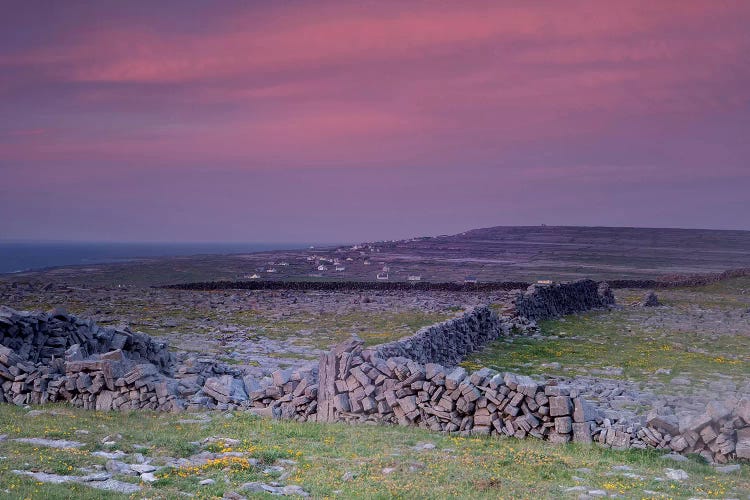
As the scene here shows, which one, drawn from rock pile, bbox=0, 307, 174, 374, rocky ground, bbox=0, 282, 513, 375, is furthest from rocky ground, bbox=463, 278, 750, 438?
rock pile, bbox=0, 307, 174, 374

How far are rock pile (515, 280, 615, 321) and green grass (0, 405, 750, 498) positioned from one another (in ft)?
102

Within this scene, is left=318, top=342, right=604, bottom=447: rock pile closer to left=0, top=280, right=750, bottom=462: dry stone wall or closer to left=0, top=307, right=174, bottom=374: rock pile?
left=0, top=280, right=750, bottom=462: dry stone wall

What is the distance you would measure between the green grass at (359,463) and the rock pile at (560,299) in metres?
31.2

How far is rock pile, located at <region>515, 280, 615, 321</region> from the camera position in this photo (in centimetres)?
4881

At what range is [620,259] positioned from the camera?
140250mm

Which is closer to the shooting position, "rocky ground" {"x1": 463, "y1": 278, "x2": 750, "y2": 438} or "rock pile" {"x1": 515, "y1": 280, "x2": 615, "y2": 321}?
"rocky ground" {"x1": 463, "y1": 278, "x2": 750, "y2": 438}

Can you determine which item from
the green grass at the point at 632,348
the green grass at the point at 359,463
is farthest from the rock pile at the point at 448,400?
the green grass at the point at 632,348

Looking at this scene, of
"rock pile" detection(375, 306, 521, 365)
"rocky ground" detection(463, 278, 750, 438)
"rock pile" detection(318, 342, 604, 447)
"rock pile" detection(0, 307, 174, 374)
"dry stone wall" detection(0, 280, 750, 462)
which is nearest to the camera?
"dry stone wall" detection(0, 280, 750, 462)

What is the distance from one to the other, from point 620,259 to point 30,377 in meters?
134

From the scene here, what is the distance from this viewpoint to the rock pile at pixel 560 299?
160 feet

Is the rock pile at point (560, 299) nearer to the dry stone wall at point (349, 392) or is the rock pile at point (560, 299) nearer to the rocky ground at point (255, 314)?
the rocky ground at point (255, 314)

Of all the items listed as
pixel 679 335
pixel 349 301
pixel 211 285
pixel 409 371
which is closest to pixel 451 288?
pixel 349 301

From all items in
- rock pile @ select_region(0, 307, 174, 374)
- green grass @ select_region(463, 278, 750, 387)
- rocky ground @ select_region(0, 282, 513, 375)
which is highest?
rock pile @ select_region(0, 307, 174, 374)

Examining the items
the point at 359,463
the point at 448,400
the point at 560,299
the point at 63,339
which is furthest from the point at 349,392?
the point at 560,299
